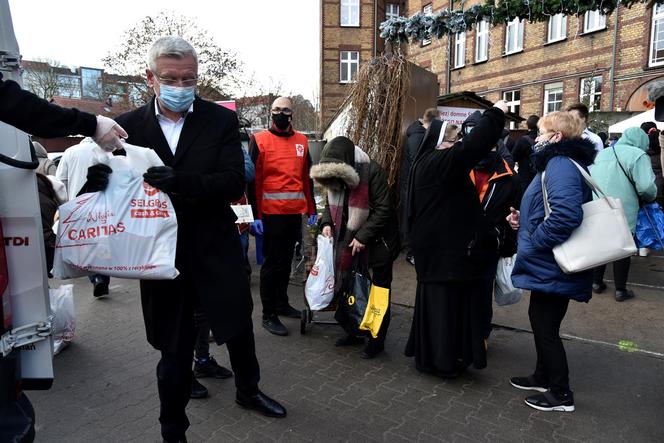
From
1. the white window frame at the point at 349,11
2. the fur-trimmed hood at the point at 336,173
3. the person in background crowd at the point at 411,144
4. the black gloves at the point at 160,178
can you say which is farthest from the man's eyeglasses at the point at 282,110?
the white window frame at the point at 349,11

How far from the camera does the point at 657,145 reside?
7.36 metres

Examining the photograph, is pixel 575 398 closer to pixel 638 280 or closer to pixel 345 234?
pixel 345 234

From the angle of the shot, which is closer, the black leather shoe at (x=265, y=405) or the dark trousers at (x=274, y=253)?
the black leather shoe at (x=265, y=405)

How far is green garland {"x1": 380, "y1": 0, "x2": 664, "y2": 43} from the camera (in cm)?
442

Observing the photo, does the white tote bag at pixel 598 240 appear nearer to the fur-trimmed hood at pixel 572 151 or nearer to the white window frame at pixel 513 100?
the fur-trimmed hood at pixel 572 151

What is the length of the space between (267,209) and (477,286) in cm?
209

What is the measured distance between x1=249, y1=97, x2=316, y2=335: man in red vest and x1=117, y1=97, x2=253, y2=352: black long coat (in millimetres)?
1990

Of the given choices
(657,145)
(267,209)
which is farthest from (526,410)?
(657,145)

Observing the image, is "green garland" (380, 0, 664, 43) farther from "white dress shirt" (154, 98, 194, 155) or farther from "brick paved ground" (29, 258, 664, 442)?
"white dress shirt" (154, 98, 194, 155)

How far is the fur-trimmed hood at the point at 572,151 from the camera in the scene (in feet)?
9.40

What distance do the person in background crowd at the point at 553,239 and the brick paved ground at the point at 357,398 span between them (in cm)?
29

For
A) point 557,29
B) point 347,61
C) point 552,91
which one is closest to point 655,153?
point 552,91

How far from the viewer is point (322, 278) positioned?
12.7ft

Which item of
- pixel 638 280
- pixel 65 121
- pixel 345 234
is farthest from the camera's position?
pixel 638 280
